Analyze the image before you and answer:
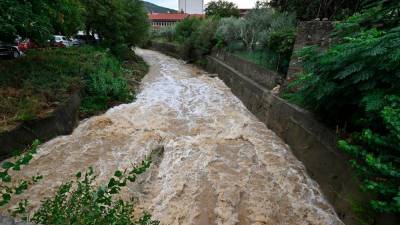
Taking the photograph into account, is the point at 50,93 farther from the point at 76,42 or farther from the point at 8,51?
the point at 76,42

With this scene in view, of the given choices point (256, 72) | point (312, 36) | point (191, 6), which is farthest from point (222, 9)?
point (191, 6)

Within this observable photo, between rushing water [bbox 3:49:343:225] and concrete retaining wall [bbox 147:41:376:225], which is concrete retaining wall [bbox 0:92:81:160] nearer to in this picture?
rushing water [bbox 3:49:343:225]

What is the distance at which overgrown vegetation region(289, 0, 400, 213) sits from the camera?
3301mm

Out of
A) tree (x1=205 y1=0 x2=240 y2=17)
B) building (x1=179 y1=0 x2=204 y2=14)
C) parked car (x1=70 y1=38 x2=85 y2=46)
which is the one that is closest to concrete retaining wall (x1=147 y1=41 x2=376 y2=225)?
parked car (x1=70 y1=38 x2=85 y2=46)

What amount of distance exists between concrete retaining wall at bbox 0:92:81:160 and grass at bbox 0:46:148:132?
0.16 metres

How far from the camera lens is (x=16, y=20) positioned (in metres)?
7.50

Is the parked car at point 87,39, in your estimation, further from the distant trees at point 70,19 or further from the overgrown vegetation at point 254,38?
the overgrown vegetation at point 254,38

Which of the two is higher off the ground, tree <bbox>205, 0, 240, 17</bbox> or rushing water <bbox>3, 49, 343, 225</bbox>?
tree <bbox>205, 0, 240, 17</bbox>

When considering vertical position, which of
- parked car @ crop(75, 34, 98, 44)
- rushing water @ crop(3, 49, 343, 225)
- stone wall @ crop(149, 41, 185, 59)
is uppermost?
parked car @ crop(75, 34, 98, 44)

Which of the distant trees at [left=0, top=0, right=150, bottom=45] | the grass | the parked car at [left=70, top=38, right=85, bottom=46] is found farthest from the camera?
the parked car at [left=70, top=38, right=85, bottom=46]

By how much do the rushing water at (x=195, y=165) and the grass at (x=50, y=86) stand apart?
90 cm

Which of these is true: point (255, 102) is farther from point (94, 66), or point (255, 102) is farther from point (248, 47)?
point (94, 66)

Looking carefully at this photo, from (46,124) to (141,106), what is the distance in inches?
150

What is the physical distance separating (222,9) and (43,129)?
26138 millimetres
